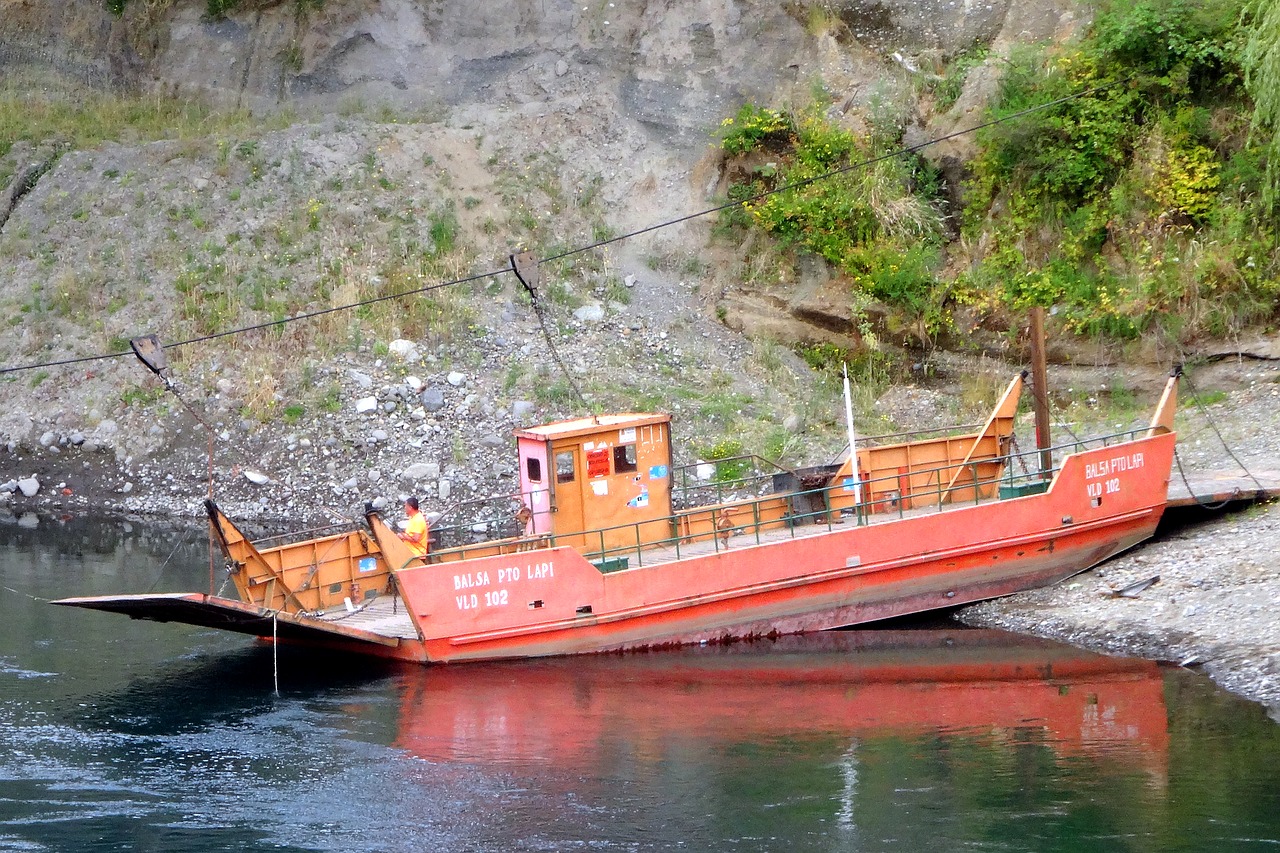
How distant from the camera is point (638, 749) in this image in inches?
524

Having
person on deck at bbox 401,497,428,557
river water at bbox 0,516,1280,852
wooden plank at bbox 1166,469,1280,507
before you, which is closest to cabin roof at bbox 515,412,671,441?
person on deck at bbox 401,497,428,557

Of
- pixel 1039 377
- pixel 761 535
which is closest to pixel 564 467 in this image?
pixel 761 535

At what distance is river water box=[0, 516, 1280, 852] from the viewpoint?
11.3 meters

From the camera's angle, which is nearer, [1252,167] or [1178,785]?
[1178,785]

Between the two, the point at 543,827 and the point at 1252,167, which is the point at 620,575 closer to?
the point at 543,827

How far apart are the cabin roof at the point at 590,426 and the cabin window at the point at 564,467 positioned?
28cm

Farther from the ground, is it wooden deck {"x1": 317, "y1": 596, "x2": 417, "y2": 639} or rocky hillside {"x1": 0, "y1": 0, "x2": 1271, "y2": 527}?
rocky hillside {"x1": 0, "y1": 0, "x2": 1271, "y2": 527}

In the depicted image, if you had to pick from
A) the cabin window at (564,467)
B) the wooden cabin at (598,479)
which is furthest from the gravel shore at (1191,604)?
the cabin window at (564,467)

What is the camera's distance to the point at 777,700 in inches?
583

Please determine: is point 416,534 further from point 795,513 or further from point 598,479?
point 795,513

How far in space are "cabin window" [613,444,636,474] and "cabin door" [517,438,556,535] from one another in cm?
85

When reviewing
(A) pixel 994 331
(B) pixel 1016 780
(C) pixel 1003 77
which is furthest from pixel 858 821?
(C) pixel 1003 77

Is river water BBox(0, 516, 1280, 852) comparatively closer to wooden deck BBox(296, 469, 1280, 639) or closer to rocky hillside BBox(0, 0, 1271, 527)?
wooden deck BBox(296, 469, 1280, 639)

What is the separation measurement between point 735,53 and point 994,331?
9742 millimetres
